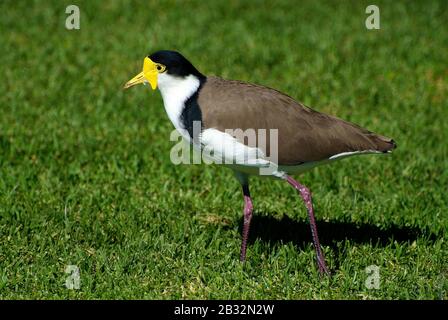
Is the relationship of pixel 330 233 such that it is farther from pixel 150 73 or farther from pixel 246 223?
pixel 150 73

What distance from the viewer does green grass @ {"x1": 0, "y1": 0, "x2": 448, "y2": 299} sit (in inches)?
211

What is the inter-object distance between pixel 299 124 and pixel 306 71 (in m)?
4.06

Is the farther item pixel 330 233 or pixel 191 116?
pixel 330 233

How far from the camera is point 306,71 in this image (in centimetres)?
933

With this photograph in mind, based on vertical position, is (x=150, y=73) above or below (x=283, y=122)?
above

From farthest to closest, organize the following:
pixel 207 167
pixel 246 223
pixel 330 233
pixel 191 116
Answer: pixel 207 167 → pixel 330 233 → pixel 246 223 → pixel 191 116

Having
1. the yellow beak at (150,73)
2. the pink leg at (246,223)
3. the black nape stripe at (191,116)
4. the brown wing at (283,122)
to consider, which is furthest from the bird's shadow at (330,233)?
the yellow beak at (150,73)

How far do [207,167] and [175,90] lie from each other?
6.69 ft

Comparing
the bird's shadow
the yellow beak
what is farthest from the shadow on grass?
the yellow beak

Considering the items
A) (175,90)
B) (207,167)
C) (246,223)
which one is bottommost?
(246,223)

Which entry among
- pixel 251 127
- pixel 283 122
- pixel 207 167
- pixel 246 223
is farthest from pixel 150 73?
pixel 207 167

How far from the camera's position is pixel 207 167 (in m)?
7.26
